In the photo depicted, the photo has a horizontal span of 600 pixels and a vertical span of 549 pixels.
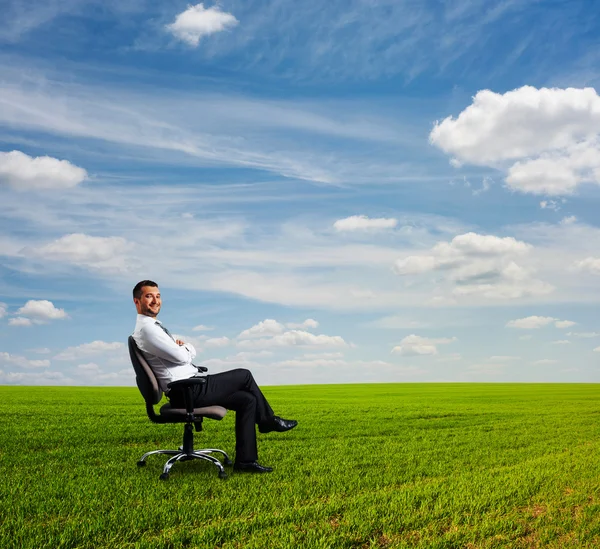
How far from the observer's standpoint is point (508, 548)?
466cm

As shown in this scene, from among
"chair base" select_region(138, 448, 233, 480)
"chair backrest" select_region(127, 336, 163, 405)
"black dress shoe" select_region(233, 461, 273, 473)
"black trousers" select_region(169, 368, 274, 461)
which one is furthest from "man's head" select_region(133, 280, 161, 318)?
"black dress shoe" select_region(233, 461, 273, 473)

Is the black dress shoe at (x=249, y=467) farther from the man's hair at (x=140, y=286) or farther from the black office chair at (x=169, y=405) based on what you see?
the man's hair at (x=140, y=286)

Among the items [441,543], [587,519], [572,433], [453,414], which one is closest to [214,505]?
[441,543]

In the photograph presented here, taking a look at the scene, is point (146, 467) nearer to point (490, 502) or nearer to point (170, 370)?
point (170, 370)

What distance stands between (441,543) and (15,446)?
7.87 metres

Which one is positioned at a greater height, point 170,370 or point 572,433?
point 170,370

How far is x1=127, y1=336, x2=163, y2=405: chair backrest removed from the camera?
7.31 meters

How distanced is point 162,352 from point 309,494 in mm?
2500

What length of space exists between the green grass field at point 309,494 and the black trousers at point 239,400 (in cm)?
49

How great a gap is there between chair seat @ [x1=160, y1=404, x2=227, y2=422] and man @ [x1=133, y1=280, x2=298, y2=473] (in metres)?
0.08

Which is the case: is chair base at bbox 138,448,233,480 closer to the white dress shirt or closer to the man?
the man

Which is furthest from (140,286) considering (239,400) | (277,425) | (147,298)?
(277,425)

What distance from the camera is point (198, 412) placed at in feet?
23.9

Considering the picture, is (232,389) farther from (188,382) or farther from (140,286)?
(140,286)
